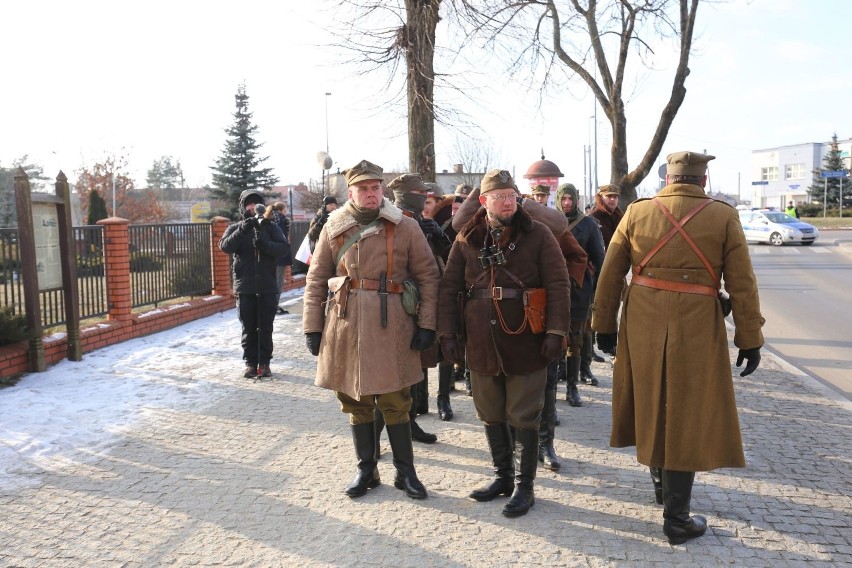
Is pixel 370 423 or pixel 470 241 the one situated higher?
pixel 470 241

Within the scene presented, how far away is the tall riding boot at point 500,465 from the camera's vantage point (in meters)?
4.61

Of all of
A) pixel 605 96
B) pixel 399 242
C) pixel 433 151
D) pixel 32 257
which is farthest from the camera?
pixel 605 96

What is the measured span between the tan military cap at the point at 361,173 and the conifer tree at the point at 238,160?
114 ft

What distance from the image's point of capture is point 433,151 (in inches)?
462

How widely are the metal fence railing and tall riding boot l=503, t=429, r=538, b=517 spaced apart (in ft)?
23.4

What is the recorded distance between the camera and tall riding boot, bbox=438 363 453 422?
650cm

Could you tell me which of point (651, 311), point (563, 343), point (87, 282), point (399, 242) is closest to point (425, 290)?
point (399, 242)

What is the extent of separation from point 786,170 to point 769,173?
275cm

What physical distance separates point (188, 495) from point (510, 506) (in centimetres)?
198

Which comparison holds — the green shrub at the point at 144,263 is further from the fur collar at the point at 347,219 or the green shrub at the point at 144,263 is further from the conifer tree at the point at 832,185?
the conifer tree at the point at 832,185

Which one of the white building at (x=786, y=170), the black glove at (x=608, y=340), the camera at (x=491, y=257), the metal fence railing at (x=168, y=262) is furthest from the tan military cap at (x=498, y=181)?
the white building at (x=786, y=170)

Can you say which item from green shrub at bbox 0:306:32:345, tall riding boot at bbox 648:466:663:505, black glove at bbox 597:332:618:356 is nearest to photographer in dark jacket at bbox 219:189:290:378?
green shrub at bbox 0:306:32:345

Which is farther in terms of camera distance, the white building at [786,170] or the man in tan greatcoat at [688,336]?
the white building at [786,170]

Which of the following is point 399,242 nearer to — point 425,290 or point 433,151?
point 425,290
